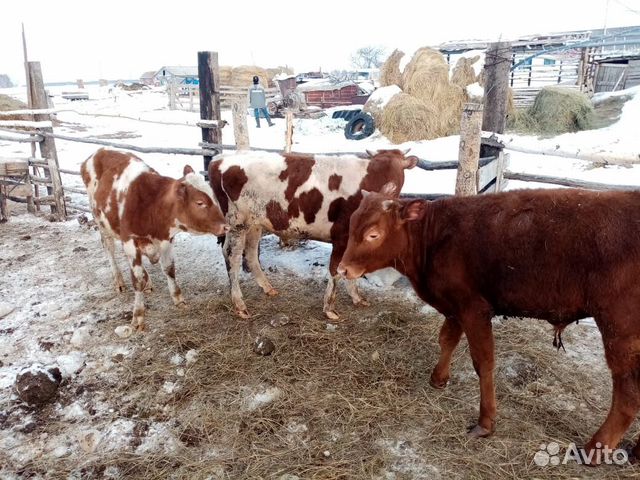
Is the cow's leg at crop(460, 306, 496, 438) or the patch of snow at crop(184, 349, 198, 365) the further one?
the patch of snow at crop(184, 349, 198, 365)

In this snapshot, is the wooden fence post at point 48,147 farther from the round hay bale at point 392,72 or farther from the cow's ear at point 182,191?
the round hay bale at point 392,72

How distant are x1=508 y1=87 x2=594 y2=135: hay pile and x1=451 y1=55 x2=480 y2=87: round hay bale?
6.26 feet

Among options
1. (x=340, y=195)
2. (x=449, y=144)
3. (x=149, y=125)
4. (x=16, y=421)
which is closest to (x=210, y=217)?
(x=340, y=195)

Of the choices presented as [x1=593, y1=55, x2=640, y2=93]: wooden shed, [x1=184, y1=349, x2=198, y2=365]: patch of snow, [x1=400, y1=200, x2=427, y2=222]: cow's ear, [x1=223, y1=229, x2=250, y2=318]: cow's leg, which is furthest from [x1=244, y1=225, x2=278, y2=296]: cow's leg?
[x1=593, y1=55, x2=640, y2=93]: wooden shed

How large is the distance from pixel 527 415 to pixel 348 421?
4.17 ft

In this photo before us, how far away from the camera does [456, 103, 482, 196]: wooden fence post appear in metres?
4.56

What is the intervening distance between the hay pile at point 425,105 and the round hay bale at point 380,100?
32 cm

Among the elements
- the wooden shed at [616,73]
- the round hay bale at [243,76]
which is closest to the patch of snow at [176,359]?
the wooden shed at [616,73]

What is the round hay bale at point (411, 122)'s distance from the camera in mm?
14547

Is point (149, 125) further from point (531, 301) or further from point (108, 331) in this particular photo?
point (531, 301)

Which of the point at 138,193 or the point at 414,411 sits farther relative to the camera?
the point at 138,193

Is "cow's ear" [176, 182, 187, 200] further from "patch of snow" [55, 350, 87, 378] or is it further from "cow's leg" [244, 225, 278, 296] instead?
"patch of snow" [55, 350, 87, 378]

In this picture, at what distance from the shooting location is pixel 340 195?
15.1 feet

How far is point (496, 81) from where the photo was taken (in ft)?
15.5
